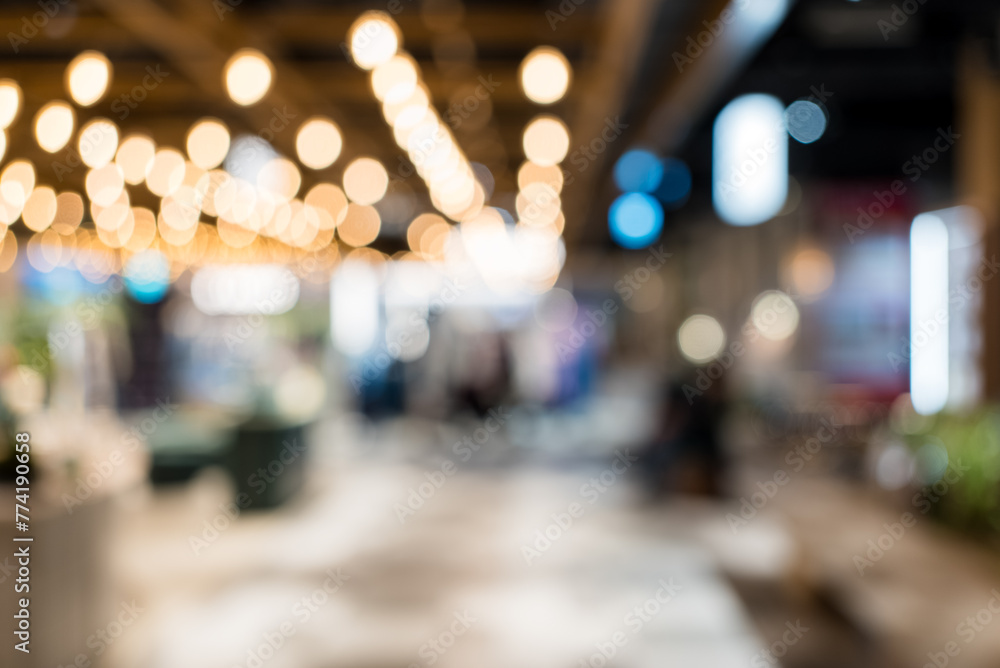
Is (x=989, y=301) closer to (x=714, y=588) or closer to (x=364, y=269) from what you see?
(x=714, y=588)

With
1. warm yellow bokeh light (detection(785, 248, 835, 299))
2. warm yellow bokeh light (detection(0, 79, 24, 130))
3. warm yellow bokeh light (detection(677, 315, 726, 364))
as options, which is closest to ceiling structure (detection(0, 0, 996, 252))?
warm yellow bokeh light (detection(0, 79, 24, 130))

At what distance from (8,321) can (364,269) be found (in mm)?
11038

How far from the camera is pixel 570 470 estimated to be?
9.27 m

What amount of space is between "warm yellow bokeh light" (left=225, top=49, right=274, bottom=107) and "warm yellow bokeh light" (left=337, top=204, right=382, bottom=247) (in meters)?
7.04

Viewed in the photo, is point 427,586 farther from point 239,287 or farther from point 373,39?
point 239,287

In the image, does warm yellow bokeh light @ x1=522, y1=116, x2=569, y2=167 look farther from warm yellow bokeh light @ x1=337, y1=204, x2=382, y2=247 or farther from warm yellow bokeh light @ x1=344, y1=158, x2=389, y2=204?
warm yellow bokeh light @ x1=337, y1=204, x2=382, y2=247

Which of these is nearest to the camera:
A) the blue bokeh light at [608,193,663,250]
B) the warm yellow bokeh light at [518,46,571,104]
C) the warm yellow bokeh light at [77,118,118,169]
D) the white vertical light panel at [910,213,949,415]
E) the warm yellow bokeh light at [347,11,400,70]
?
the warm yellow bokeh light at [347,11,400,70]

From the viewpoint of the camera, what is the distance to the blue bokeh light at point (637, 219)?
10.7 metres

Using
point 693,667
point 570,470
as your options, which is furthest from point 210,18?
point 570,470

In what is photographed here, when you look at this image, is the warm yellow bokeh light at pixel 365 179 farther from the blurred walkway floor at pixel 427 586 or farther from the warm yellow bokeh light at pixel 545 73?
the warm yellow bokeh light at pixel 545 73

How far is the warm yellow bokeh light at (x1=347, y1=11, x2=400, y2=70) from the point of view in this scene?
385 cm

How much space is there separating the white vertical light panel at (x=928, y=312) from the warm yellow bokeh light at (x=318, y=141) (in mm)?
5425

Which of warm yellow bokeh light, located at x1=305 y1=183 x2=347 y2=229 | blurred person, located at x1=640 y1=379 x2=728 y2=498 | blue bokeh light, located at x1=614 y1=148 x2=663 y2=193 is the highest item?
blue bokeh light, located at x1=614 y1=148 x2=663 y2=193

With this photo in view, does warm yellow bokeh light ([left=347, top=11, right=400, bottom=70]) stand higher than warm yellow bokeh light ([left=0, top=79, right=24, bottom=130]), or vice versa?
warm yellow bokeh light ([left=347, top=11, right=400, bottom=70])
